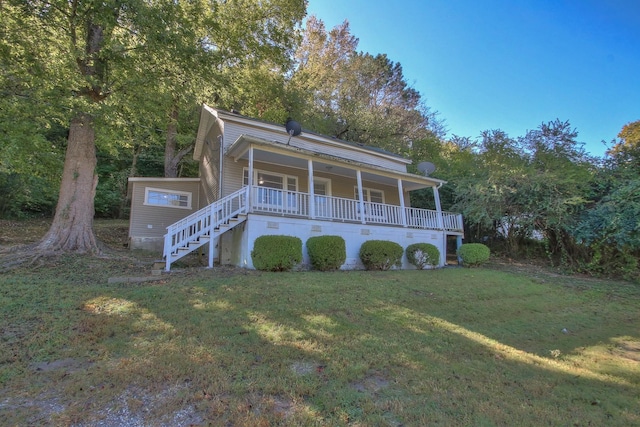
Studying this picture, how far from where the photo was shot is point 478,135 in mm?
16062

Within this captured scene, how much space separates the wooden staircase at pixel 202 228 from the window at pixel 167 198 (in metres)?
5.83

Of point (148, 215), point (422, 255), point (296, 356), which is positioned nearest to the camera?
point (296, 356)

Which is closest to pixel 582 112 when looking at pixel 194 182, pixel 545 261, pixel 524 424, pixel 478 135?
pixel 478 135

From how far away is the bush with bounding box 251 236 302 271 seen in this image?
830cm

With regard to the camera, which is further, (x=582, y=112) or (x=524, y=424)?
(x=582, y=112)

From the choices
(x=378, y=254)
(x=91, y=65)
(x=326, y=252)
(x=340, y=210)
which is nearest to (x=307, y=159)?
(x=340, y=210)

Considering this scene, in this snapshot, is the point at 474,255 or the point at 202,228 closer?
the point at 202,228

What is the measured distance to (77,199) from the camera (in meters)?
9.46

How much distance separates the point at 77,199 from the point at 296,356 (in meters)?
9.30

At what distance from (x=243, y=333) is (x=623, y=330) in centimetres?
661

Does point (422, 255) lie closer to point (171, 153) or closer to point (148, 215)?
point (148, 215)

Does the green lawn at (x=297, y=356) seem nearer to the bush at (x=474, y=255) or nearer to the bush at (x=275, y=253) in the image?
the bush at (x=275, y=253)

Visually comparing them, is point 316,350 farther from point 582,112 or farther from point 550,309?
point 582,112

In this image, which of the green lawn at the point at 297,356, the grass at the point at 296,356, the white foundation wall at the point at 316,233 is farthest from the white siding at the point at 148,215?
the green lawn at the point at 297,356
